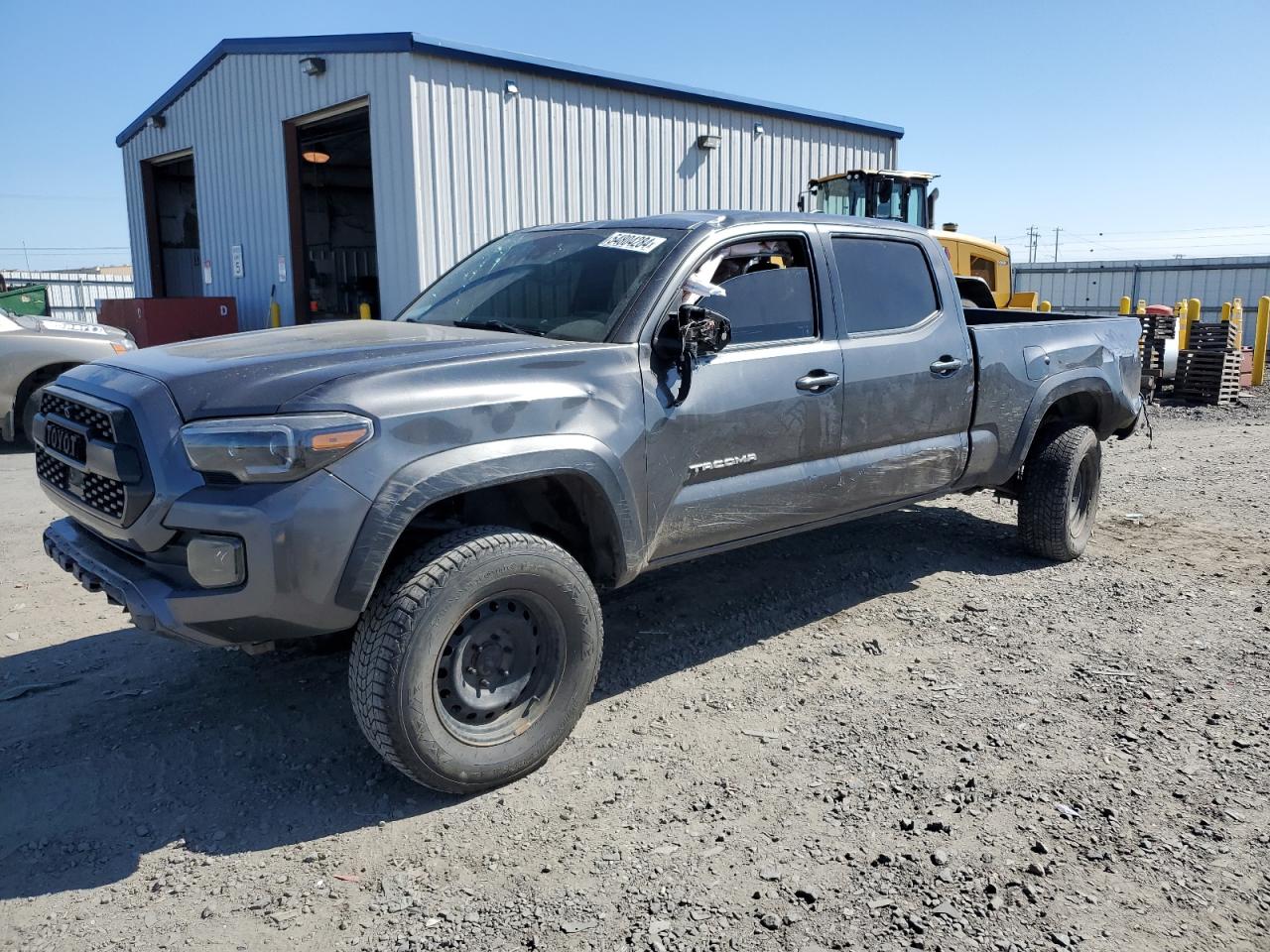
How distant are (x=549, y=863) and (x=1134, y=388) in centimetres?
500

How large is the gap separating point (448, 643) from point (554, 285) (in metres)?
1.69

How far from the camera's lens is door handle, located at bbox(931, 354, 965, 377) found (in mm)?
4777

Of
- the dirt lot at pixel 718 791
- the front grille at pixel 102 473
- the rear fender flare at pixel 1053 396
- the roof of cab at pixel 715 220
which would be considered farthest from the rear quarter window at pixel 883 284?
the front grille at pixel 102 473

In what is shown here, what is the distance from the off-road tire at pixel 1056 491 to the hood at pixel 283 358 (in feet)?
11.0

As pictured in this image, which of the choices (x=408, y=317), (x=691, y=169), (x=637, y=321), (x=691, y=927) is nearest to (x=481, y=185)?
(x=691, y=169)

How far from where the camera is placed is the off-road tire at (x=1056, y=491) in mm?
5617

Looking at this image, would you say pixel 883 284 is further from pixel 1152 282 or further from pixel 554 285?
pixel 1152 282

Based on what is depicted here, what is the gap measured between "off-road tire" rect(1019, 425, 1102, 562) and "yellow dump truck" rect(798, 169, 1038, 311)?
8.53 metres

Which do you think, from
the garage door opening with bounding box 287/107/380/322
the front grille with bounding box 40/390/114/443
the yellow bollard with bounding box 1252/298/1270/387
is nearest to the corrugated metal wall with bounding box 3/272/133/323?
the garage door opening with bounding box 287/107/380/322

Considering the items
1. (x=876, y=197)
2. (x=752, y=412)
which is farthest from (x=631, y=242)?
(x=876, y=197)

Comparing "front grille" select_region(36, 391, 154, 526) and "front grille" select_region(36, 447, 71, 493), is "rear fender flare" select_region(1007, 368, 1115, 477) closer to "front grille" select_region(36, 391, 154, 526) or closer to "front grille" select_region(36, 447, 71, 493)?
"front grille" select_region(36, 391, 154, 526)

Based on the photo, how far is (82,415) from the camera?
3271 millimetres

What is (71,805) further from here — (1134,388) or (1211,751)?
(1134,388)

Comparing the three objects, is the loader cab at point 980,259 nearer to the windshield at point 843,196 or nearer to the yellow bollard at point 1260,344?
the windshield at point 843,196
